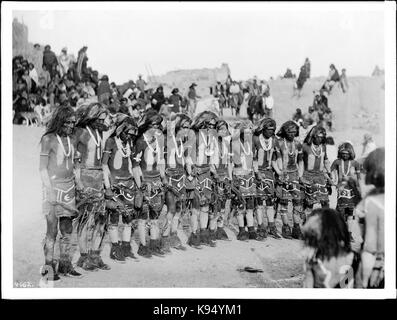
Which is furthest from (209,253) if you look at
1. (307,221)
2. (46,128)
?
(46,128)

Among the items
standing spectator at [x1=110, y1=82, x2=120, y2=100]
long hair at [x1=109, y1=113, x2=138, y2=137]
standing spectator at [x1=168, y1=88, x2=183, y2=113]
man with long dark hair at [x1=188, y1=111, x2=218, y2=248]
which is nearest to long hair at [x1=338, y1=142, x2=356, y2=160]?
man with long dark hair at [x1=188, y1=111, x2=218, y2=248]

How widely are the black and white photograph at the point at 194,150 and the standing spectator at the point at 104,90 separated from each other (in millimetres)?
21

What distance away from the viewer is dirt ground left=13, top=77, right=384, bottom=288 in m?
7.84

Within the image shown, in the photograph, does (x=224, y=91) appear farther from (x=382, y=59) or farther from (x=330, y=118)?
(x=382, y=59)

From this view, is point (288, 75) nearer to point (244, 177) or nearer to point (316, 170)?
point (316, 170)

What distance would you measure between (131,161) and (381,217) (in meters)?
3.15

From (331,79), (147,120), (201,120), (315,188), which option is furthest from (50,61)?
(315,188)

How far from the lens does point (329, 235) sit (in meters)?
7.52

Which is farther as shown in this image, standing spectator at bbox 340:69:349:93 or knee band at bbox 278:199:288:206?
knee band at bbox 278:199:288:206

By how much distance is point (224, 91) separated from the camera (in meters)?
8.20

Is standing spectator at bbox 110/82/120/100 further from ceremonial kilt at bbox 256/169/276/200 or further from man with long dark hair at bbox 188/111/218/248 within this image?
ceremonial kilt at bbox 256/169/276/200

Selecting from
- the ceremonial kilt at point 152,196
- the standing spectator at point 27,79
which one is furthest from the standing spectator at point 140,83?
the standing spectator at point 27,79

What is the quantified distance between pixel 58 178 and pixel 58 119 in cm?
73

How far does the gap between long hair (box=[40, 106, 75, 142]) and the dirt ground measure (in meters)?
0.22
